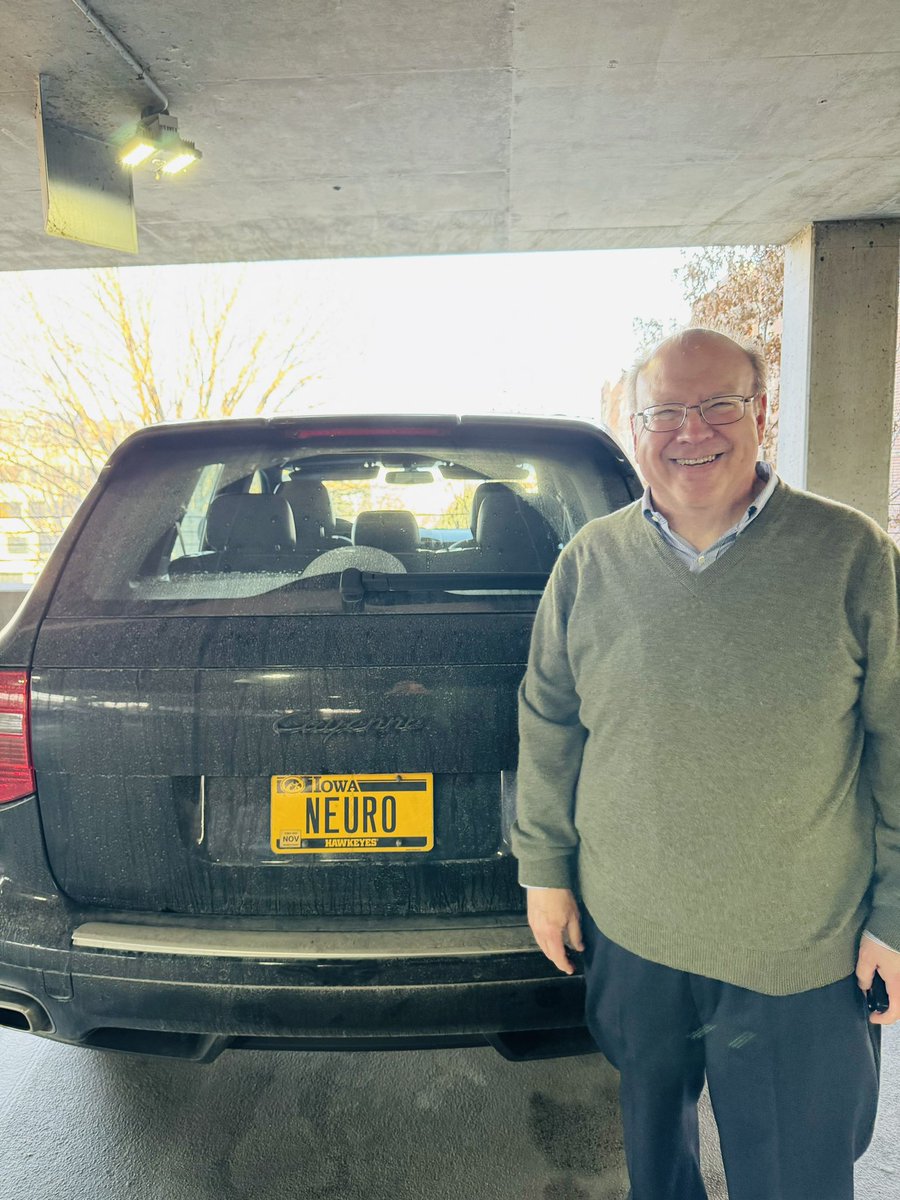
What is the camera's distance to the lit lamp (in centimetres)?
425

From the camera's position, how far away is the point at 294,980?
5.26ft

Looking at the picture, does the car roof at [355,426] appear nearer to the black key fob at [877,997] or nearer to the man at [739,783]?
the man at [739,783]

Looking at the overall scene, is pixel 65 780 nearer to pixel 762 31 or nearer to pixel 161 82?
pixel 161 82

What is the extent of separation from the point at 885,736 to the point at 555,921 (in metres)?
0.70

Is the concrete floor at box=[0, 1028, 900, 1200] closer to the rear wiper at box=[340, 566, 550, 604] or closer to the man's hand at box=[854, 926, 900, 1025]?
the man's hand at box=[854, 926, 900, 1025]

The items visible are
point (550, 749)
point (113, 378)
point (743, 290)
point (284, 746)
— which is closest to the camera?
point (550, 749)

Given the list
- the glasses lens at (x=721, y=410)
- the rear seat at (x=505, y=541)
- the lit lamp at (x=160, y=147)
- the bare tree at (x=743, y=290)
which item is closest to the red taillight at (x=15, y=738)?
the rear seat at (x=505, y=541)

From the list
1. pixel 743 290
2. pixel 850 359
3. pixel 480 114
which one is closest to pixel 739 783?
pixel 480 114

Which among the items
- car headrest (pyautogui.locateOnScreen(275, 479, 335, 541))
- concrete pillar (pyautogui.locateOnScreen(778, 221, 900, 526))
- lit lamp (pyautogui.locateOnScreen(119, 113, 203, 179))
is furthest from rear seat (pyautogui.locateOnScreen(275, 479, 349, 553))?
concrete pillar (pyautogui.locateOnScreen(778, 221, 900, 526))

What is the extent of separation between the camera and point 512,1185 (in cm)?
191

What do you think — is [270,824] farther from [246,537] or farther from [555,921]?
[246,537]

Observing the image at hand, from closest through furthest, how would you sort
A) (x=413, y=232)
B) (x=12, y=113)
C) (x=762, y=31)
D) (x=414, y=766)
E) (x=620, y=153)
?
(x=414, y=766), (x=762, y=31), (x=12, y=113), (x=620, y=153), (x=413, y=232)

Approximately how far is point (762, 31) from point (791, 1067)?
13.4 feet

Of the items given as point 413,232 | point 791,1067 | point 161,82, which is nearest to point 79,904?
point 791,1067
